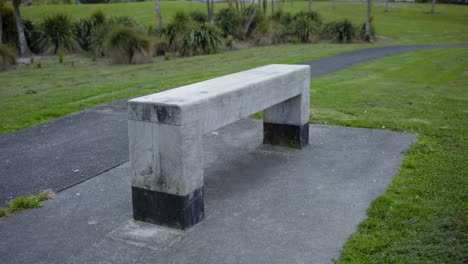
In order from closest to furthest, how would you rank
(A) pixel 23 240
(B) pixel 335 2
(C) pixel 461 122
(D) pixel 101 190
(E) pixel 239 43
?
(A) pixel 23 240, (D) pixel 101 190, (C) pixel 461 122, (E) pixel 239 43, (B) pixel 335 2

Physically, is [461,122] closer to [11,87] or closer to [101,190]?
[101,190]

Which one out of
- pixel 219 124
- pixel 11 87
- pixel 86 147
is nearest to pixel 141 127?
pixel 219 124

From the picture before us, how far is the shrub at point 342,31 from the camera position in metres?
25.3

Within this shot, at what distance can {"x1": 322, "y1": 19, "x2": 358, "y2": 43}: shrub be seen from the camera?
2533 cm

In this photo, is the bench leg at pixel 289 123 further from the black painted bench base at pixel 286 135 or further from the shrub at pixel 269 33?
the shrub at pixel 269 33

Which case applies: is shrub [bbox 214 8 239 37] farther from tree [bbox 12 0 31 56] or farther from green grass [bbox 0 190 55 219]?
green grass [bbox 0 190 55 219]

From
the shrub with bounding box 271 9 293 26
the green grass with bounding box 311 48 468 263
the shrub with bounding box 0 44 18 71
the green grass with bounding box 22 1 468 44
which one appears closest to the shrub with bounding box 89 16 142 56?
the shrub with bounding box 0 44 18 71

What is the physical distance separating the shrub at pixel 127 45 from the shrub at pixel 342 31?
34.3ft

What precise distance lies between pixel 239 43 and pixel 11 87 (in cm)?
1271

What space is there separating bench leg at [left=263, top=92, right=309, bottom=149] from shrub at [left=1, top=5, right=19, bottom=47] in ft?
54.5

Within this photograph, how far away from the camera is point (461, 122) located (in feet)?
29.6

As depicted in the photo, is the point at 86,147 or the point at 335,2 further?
the point at 335,2

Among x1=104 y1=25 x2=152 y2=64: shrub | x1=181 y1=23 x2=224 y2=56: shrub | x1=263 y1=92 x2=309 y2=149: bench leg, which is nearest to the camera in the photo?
x1=263 y1=92 x2=309 y2=149: bench leg

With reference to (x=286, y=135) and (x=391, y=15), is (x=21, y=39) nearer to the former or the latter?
(x=286, y=135)
